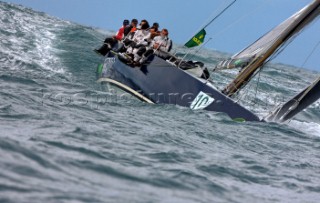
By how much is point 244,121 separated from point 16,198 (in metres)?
6.93

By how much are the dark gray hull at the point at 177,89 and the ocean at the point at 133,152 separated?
0.28 meters

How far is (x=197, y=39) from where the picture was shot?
11.0 m

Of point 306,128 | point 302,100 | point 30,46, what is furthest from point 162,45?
point 30,46

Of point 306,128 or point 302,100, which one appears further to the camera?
point 306,128

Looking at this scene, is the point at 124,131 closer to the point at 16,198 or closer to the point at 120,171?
the point at 120,171

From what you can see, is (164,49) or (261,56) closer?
(261,56)

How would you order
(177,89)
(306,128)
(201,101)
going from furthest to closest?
(306,128), (177,89), (201,101)

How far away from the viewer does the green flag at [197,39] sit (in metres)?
10.9

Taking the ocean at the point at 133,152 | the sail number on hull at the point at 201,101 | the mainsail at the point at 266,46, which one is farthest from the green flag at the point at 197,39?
the ocean at the point at 133,152

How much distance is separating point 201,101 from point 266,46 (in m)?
1.83

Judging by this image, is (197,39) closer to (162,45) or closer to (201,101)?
(162,45)

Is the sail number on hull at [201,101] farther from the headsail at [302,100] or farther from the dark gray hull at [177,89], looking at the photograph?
the headsail at [302,100]

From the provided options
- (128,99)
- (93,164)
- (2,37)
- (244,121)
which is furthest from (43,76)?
(93,164)

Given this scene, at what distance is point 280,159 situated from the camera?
695 centimetres
